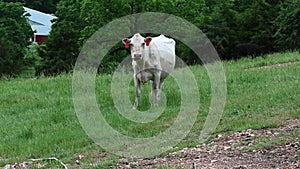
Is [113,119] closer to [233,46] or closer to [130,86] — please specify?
[130,86]

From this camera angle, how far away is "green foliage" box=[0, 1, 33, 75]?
4482cm

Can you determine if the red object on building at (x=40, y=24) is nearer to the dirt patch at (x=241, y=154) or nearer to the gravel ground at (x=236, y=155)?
the gravel ground at (x=236, y=155)

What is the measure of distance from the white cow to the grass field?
1.41 ft

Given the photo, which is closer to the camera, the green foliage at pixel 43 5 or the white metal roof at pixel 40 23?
the white metal roof at pixel 40 23

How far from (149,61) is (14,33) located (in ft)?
134

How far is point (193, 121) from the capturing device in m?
10.9

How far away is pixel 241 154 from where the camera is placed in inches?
309

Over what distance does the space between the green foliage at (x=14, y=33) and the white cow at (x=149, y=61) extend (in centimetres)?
3139

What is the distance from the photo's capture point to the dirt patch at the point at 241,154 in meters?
7.30

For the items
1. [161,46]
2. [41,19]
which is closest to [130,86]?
[161,46]

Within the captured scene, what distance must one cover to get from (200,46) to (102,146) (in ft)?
70.2

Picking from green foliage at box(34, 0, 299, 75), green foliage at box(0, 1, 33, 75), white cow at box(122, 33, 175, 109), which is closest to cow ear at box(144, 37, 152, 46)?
white cow at box(122, 33, 175, 109)

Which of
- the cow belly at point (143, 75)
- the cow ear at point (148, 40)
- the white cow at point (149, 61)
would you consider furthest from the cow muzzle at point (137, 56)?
the cow belly at point (143, 75)

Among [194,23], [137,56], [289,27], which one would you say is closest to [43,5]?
[194,23]
